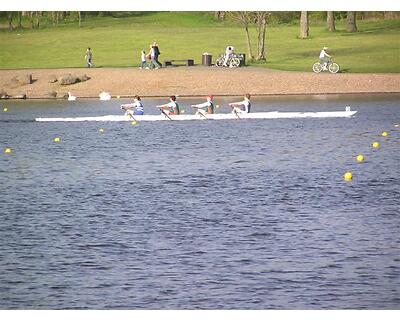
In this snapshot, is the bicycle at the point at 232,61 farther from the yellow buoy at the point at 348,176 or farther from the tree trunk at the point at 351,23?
the yellow buoy at the point at 348,176

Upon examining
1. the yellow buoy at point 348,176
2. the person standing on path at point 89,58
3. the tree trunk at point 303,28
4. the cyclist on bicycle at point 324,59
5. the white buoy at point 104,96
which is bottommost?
the white buoy at point 104,96

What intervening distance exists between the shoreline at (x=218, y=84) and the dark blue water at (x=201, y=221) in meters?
23.0

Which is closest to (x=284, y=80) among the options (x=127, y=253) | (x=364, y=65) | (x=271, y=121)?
(x=364, y=65)

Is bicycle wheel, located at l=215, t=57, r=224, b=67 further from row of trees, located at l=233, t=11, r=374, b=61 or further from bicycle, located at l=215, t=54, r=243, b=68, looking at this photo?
row of trees, located at l=233, t=11, r=374, b=61

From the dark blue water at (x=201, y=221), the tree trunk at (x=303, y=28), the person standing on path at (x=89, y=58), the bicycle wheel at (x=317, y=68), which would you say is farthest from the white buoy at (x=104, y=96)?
the tree trunk at (x=303, y=28)

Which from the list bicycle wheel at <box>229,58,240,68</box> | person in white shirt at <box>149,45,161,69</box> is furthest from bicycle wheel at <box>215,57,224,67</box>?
person in white shirt at <box>149,45,161,69</box>

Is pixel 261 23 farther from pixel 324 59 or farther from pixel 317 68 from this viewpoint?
pixel 317 68

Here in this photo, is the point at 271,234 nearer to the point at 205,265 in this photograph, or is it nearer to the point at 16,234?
the point at 205,265

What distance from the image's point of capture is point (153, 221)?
3275cm

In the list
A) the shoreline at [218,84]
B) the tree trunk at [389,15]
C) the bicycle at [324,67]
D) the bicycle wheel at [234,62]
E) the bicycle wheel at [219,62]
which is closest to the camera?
the shoreline at [218,84]

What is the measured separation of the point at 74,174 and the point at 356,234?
1709 cm

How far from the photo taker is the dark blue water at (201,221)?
24.1 metres

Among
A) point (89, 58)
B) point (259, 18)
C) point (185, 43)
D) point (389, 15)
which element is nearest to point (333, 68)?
point (259, 18)

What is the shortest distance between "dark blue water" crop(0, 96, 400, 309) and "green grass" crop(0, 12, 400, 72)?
36.3 meters
